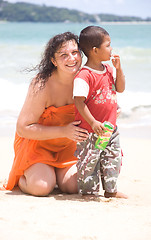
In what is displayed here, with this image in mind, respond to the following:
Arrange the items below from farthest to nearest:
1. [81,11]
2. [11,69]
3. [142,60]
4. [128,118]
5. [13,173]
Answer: [81,11], [142,60], [11,69], [128,118], [13,173]

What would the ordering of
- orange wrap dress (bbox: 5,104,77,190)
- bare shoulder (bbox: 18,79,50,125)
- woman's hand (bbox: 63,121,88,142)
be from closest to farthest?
woman's hand (bbox: 63,121,88,142), bare shoulder (bbox: 18,79,50,125), orange wrap dress (bbox: 5,104,77,190)

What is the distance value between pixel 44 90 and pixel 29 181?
0.75 metres

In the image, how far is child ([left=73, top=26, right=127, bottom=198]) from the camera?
2.82 meters

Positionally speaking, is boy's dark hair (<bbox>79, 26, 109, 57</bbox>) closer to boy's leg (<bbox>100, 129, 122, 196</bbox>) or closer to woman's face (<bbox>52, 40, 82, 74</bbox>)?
woman's face (<bbox>52, 40, 82, 74</bbox>)

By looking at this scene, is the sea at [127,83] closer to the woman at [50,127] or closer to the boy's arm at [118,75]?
the woman at [50,127]

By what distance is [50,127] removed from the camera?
10.2 feet

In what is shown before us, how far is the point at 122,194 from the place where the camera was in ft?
10.8

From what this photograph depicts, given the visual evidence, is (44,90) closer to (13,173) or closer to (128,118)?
(13,173)

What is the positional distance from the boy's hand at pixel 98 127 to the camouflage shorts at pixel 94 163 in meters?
0.10

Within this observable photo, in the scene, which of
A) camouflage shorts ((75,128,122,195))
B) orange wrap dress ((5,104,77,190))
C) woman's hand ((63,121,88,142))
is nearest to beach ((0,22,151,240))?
camouflage shorts ((75,128,122,195))

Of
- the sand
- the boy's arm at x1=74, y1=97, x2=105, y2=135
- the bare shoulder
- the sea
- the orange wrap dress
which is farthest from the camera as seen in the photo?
the sea

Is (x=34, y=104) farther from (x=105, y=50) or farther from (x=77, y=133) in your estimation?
(x=105, y=50)

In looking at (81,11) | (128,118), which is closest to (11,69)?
(128,118)

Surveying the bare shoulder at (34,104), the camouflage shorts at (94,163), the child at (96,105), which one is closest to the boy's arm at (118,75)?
the child at (96,105)
